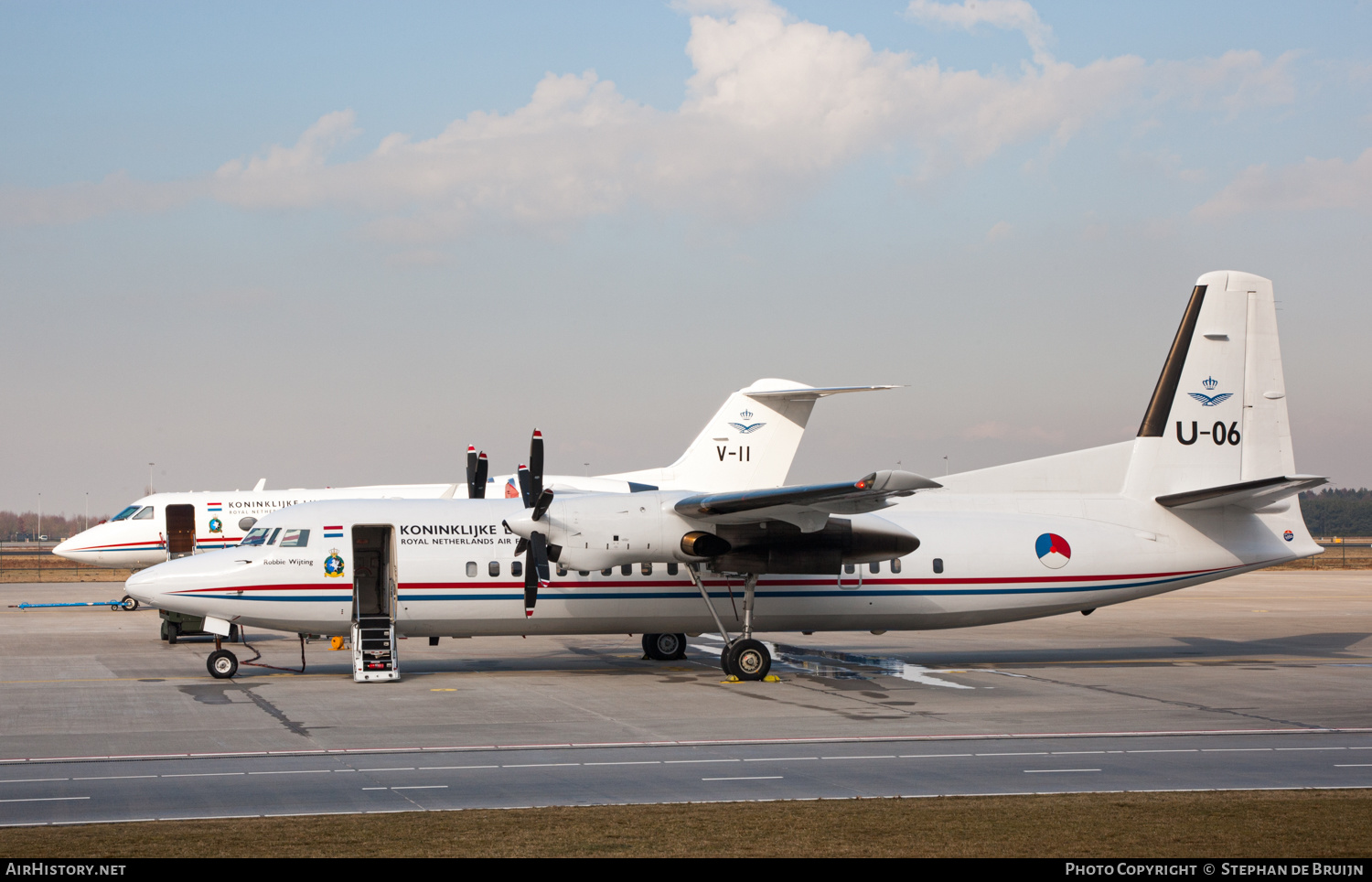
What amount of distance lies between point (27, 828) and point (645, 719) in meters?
8.14

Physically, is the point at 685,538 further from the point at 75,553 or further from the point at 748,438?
the point at 75,553

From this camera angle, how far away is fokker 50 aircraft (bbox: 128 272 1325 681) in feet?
63.4

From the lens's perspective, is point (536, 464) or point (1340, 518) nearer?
point (536, 464)

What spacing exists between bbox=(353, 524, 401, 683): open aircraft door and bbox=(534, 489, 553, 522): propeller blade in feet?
10.5

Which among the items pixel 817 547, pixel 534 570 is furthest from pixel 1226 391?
pixel 534 570

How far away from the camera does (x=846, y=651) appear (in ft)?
84.5

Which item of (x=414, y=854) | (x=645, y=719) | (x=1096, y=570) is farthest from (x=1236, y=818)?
(x=1096, y=570)

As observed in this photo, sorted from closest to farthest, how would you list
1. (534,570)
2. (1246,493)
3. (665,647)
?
(534,570) → (1246,493) → (665,647)

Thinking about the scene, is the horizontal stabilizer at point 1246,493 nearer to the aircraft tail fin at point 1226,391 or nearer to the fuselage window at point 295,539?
the aircraft tail fin at point 1226,391

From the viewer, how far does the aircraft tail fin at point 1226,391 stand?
916 inches

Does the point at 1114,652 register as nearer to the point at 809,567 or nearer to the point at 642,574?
the point at 809,567

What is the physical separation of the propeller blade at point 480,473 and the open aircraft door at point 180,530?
1178 cm

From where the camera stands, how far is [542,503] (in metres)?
18.7

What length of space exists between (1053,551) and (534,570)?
31.4 feet
